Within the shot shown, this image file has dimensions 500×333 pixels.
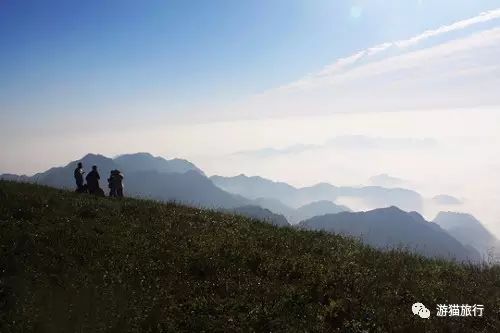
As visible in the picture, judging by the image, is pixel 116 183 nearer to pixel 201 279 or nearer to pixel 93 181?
pixel 93 181

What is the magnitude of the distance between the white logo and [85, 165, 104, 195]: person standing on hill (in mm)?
20479

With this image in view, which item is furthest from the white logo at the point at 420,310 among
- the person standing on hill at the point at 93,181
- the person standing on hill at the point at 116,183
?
the person standing on hill at the point at 93,181

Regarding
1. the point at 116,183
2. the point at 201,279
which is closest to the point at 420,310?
the point at 201,279

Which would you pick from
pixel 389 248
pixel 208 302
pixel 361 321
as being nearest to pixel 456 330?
pixel 361 321

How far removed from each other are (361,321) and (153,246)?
759cm

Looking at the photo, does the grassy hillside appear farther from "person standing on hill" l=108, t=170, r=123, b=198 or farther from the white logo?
"person standing on hill" l=108, t=170, r=123, b=198

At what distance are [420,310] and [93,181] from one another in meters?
20.8

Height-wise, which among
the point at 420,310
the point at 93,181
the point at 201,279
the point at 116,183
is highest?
the point at 93,181

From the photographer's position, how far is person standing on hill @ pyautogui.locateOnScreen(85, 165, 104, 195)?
89.4 feet

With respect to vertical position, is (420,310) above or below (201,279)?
below

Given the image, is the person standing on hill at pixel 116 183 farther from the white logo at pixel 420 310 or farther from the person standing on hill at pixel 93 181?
the white logo at pixel 420 310

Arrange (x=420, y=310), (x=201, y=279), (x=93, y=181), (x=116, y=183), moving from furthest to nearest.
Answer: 1. (x=116, y=183)
2. (x=93, y=181)
3. (x=201, y=279)
4. (x=420, y=310)

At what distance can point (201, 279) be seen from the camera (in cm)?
1366

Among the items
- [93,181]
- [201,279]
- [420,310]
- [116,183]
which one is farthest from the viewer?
[116,183]
